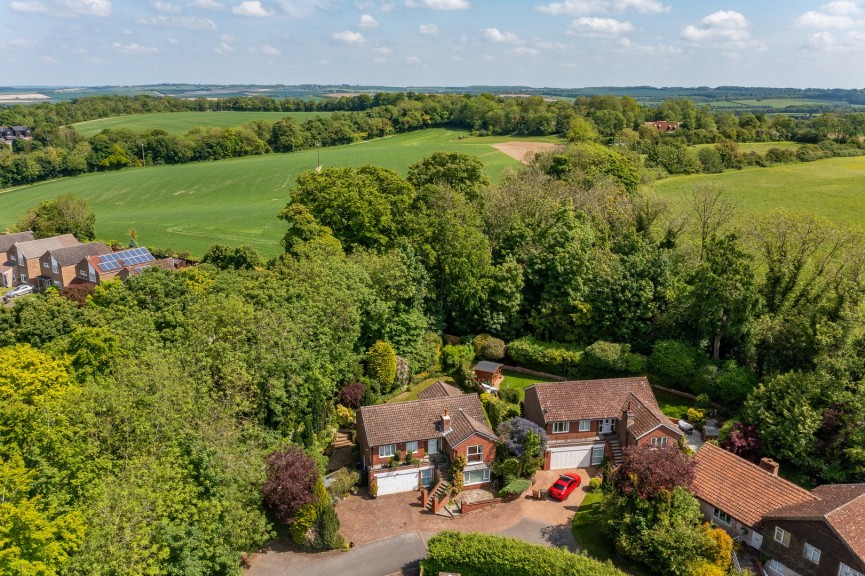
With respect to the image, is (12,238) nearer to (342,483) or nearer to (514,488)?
(342,483)

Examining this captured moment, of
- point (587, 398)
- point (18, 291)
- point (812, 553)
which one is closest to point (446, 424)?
point (587, 398)

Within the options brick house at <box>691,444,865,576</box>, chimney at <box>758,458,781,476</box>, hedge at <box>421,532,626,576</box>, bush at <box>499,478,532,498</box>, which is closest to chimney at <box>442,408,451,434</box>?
bush at <box>499,478,532,498</box>

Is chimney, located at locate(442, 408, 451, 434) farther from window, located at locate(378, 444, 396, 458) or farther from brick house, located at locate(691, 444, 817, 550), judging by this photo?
brick house, located at locate(691, 444, 817, 550)

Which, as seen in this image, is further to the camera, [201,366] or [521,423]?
[521,423]

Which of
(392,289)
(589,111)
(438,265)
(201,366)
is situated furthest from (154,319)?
(589,111)

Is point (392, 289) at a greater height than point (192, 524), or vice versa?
point (392, 289)

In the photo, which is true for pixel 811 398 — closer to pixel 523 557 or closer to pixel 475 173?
pixel 523 557
